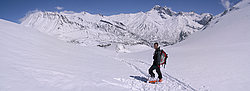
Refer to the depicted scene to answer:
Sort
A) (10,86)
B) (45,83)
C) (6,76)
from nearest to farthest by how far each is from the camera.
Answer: (10,86) < (6,76) < (45,83)

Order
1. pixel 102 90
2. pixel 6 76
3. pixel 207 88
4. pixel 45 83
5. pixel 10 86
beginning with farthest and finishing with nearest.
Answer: pixel 207 88 → pixel 102 90 → pixel 45 83 → pixel 6 76 → pixel 10 86

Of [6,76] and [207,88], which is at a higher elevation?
[6,76]

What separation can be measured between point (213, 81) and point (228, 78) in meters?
0.92

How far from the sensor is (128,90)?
21.0 feet

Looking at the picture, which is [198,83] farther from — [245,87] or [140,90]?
[140,90]

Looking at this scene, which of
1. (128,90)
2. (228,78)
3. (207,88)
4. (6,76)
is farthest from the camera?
(228,78)

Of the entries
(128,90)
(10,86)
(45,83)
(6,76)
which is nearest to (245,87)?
(128,90)

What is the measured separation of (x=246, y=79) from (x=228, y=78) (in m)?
0.83

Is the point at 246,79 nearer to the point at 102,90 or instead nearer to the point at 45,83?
the point at 102,90

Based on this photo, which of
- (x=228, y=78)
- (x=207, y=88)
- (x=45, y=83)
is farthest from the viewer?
(x=228, y=78)

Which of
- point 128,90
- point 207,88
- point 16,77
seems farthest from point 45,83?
point 207,88

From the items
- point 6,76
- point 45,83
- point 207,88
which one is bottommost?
point 207,88

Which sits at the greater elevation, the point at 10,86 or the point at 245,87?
the point at 10,86

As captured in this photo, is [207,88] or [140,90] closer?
[140,90]
